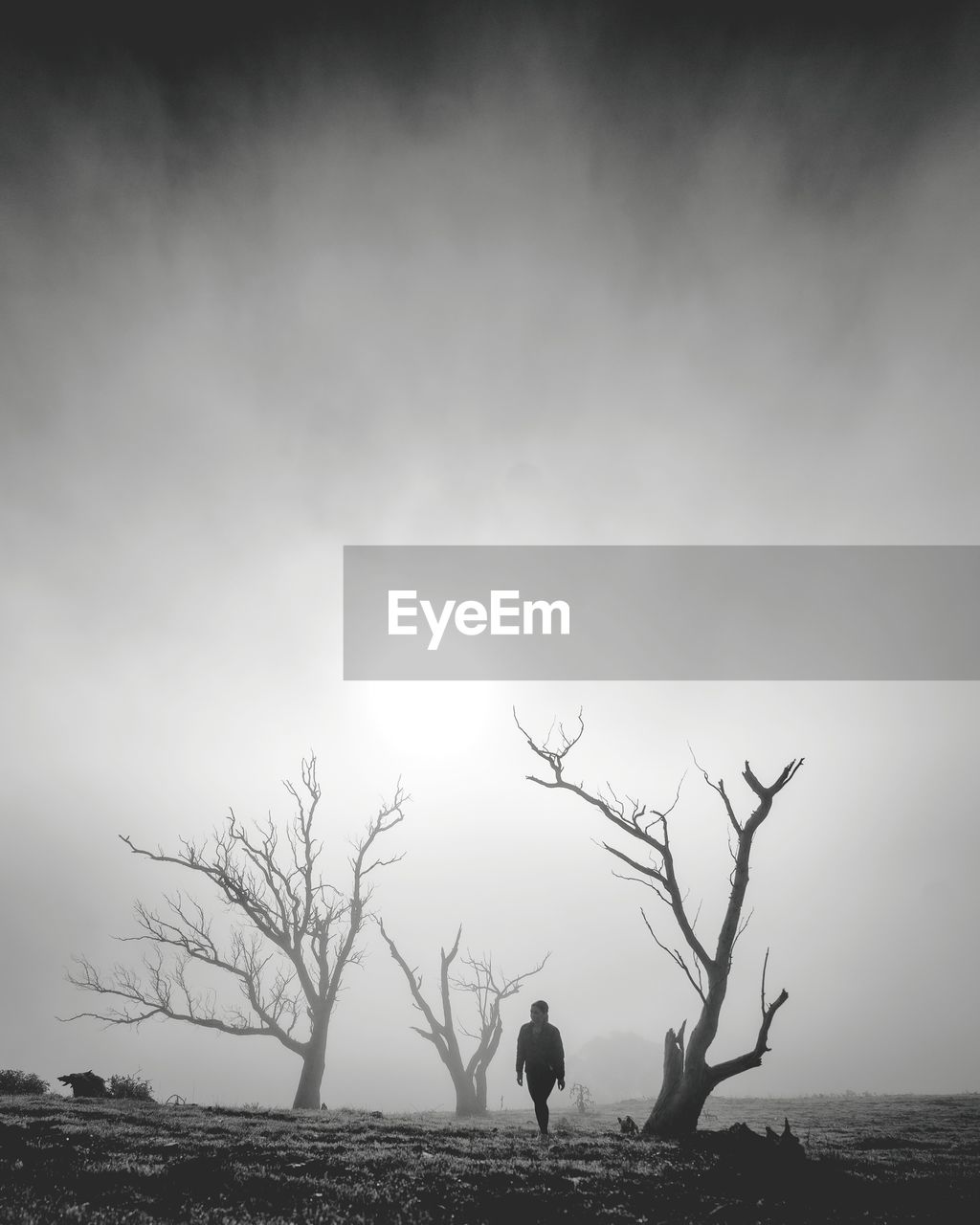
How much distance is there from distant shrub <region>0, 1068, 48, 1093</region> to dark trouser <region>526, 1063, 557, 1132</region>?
16.0 m

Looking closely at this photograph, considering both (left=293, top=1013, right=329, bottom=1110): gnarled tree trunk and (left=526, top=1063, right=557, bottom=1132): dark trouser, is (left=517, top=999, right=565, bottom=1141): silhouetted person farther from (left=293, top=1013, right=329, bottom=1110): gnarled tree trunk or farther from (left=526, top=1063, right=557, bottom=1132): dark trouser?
(left=293, top=1013, right=329, bottom=1110): gnarled tree trunk

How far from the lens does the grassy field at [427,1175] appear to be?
741cm

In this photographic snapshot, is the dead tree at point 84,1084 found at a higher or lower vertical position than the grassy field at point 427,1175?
lower

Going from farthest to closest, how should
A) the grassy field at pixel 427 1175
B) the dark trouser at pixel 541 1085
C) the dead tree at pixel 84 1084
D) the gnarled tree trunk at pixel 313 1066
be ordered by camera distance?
the gnarled tree trunk at pixel 313 1066 < the dead tree at pixel 84 1084 < the dark trouser at pixel 541 1085 < the grassy field at pixel 427 1175

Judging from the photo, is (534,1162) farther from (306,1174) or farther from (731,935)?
(731,935)

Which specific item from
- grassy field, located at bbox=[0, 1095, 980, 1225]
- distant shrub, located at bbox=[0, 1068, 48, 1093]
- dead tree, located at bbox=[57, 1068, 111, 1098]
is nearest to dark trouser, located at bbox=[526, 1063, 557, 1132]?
grassy field, located at bbox=[0, 1095, 980, 1225]

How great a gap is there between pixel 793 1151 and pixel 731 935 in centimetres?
529

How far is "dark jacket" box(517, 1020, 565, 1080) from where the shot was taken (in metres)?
12.9

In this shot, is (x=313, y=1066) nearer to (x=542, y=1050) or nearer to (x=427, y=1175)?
(x=542, y=1050)

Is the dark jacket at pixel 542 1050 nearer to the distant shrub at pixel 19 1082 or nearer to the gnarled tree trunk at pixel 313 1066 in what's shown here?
the gnarled tree trunk at pixel 313 1066

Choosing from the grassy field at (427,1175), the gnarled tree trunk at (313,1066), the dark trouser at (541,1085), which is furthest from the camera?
the gnarled tree trunk at (313,1066)

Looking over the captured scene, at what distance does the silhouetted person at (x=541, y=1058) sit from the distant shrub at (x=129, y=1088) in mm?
13468

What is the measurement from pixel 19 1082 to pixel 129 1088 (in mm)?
3019

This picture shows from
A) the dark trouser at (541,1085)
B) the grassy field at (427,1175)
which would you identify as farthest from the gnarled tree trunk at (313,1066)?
the dark trouser at (541,1085)
